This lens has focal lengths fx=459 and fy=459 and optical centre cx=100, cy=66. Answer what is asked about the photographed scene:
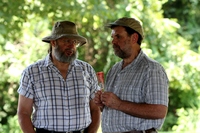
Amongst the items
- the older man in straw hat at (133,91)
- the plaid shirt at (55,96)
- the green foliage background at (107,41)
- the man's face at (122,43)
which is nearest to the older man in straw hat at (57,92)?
the plaid shirt at (55,96)

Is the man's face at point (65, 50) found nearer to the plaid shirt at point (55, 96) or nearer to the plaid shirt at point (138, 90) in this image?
the plaid shirt at point (55, 96)

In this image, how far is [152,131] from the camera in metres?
2.62

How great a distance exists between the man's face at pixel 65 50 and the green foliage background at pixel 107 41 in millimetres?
1919

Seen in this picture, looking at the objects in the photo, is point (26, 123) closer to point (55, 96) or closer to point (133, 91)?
point (55, 96)

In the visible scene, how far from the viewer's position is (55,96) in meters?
2.78

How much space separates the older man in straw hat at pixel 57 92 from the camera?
2752 millimetres

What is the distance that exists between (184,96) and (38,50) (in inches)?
96.8

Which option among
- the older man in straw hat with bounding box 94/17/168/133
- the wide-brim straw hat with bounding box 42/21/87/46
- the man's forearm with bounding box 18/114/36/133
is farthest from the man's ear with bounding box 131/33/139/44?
the man's forearm with bounding box 18/114/36/133

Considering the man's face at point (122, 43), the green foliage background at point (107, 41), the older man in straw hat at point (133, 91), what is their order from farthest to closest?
1. the green foliage background at point (107, 41)
2. the man's face at point (122, 43)
3. the older man in straw hat at point (133, 91)

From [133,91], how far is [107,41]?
3777mm

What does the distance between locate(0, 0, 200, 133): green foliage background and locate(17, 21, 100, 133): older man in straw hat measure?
1.90m

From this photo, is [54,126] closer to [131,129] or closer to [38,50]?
[131,129]


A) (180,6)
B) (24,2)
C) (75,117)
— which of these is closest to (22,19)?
(24,2)

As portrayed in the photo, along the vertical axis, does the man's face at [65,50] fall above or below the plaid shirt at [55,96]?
above
